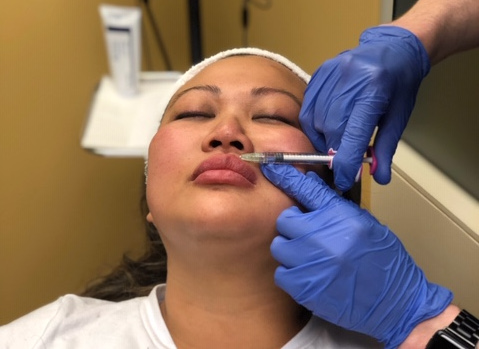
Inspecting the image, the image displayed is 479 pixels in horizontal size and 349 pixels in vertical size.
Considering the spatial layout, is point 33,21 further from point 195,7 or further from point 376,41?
point 376,41

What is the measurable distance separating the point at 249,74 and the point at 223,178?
0.28 metres

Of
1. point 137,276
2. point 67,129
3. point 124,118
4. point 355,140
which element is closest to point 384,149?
point 355,140

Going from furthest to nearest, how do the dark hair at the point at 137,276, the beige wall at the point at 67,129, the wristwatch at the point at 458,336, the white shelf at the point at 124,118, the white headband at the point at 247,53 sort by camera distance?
the beige wall at the point at 67,129, the white shelf at the point at 124,118, the dark hair at the point at 137,276, the white headband at the point at 247,53, the wristwatch at the point at 458,336

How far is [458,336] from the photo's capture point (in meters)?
0.96

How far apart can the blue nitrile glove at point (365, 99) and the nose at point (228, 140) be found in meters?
0.15

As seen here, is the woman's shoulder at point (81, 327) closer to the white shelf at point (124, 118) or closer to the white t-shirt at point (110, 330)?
the white t-shirt at point (110, 330)

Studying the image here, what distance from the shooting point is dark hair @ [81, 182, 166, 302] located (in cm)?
158

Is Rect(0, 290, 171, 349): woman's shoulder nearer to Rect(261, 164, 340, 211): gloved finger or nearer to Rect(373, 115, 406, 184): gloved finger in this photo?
Rect(261, 164, 340, 211): gloved finger

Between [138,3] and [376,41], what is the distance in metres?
1.31

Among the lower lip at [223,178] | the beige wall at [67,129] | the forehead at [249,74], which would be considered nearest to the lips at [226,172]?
the lower lip at [223,178]

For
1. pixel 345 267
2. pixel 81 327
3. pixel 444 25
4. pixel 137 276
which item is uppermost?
pixel 444 25

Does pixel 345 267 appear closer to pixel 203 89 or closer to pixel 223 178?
pixel 223 178

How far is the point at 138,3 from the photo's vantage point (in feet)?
7.29

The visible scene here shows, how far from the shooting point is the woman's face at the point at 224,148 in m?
1.01
